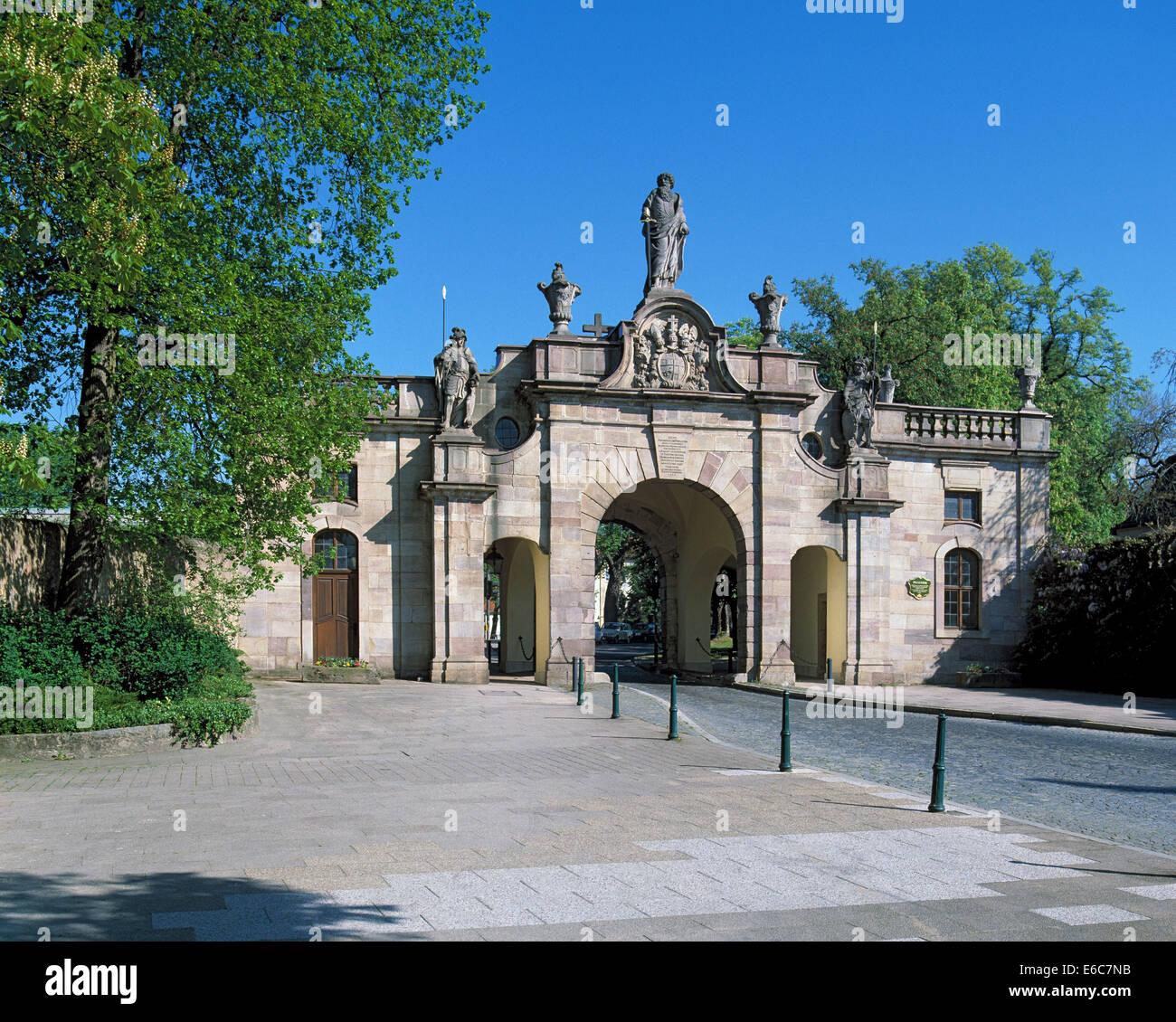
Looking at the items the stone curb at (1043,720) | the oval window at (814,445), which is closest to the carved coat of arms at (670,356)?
the oval window at (814,445)

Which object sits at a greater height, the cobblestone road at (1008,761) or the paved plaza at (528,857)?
the paved plaza at (528,857)

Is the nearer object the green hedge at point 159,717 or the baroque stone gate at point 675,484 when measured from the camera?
the green hedge at point 159,717

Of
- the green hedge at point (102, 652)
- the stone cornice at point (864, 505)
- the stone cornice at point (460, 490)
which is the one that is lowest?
the green hedge at point (102, 652)

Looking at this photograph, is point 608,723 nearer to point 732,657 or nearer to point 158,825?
point 158,825

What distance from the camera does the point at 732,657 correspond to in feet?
121

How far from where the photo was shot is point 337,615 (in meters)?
28.1

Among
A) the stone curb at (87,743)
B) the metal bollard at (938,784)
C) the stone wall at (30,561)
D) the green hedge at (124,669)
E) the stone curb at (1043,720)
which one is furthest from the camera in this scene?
the stone curb at (1043,720)

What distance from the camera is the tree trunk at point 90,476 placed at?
1591 cm

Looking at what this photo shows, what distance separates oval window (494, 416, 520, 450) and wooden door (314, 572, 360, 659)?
508 cm

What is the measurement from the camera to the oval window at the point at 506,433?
28.8 metres

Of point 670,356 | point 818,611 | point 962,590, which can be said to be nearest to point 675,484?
point 670,356

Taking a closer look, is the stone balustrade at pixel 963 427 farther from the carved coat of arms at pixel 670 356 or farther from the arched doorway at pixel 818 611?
the carved coat of arms at pixel 670 356

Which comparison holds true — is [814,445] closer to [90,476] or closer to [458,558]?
[458,558]

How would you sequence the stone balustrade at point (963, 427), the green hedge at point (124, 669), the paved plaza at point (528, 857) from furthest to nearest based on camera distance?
1. the stone balustrade at point (963, 427)
2. the green hedge at point (124, 669)
3. the paved plaza at point (528, 857)
